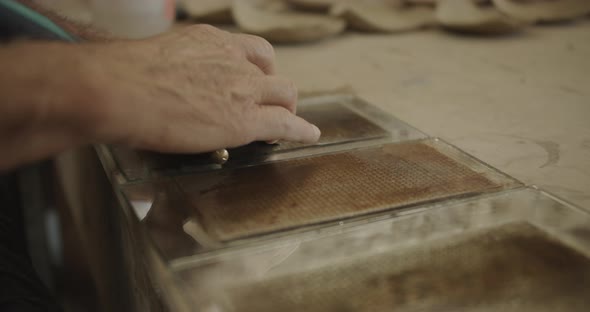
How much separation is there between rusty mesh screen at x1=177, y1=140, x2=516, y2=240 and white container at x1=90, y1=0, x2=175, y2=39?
0.97m

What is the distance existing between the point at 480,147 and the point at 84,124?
77cm

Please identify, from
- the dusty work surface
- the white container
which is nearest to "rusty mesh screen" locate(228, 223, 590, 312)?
the dusty work surface

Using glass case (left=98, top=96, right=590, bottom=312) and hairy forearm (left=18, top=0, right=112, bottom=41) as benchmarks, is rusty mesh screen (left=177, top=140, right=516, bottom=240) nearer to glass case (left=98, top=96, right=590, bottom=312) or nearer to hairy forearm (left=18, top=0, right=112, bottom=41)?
glass case (left=98, top=96, right=590, bottom=312)

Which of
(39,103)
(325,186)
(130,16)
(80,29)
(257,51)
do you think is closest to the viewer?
(39,103)

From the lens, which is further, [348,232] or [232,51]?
[232,51]

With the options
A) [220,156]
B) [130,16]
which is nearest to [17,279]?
[220,156]

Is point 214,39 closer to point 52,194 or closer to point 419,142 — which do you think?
point 419,142

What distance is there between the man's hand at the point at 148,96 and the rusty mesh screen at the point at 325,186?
0.07 m

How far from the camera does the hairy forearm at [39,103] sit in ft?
2.07

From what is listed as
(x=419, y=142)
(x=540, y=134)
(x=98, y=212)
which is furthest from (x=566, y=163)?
(x=98, y=212)

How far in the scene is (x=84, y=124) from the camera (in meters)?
0.67

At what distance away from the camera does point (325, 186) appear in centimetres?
90

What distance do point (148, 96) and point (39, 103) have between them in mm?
150

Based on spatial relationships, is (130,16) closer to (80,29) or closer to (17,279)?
(80,29)
